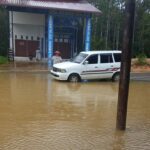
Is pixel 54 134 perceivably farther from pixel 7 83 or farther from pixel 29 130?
pixel 7 83

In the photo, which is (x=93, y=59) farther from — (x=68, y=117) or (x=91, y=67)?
(x=68, y=117)

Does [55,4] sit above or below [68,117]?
above

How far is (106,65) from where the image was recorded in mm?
20688

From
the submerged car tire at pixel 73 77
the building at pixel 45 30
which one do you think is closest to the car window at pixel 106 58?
the submerged car tire at pixel 73 77

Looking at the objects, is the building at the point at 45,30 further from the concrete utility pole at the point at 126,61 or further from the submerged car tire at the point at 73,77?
the concrete utility pole at the point at 126,61

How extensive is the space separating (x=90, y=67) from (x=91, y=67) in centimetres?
7

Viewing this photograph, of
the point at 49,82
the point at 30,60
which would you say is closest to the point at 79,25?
the point at 30,60

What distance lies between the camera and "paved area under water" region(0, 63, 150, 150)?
28.4ft

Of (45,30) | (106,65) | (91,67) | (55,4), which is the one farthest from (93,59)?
(45,30)

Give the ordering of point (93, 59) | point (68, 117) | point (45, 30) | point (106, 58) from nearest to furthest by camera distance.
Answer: point (68, 117) → point (93, 59) → point (106, 58) → point (45, 30)

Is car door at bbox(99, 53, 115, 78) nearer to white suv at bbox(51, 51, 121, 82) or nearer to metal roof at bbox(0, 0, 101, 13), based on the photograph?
white suv at bbox(51, 51, 121, 82)

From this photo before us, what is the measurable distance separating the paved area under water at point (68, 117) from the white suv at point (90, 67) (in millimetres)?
957

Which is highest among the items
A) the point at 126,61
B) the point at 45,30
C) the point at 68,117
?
the point at 45,30

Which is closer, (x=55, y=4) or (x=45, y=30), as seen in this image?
(x=55, y=4)
